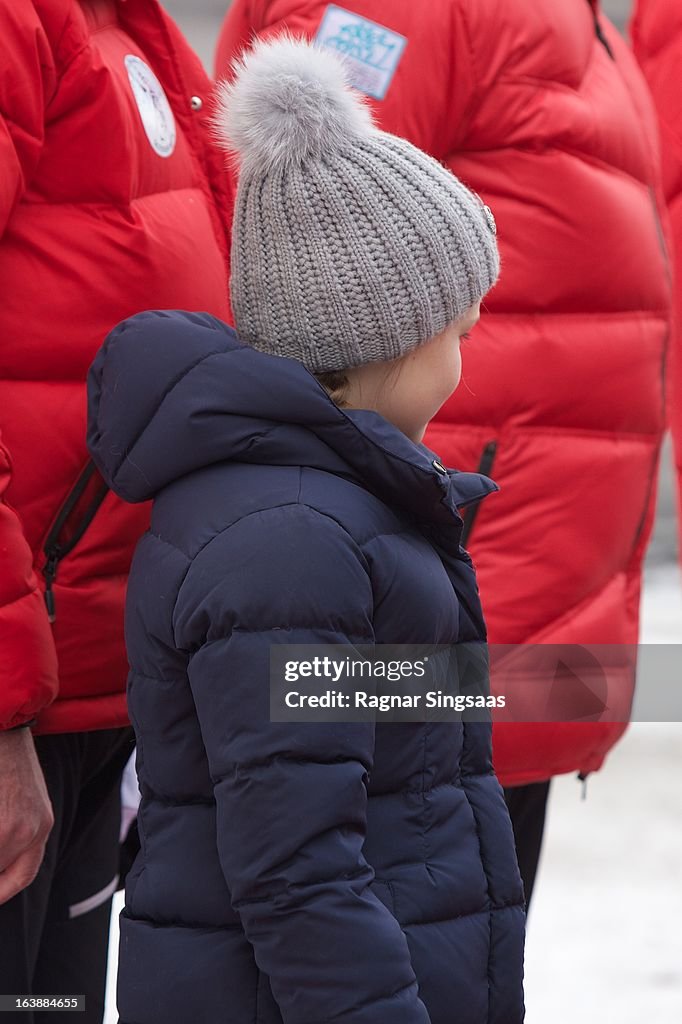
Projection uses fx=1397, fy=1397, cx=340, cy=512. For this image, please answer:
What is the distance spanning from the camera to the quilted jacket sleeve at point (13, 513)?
43.7 inches

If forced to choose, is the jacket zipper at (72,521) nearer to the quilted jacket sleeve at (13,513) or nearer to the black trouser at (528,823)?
the quilted jacket sleeve at (13,513)

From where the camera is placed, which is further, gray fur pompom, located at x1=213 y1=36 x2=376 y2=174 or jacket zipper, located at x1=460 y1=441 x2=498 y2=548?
jacket zipper, located at x1=460 y1=441 x2=498 y2=548

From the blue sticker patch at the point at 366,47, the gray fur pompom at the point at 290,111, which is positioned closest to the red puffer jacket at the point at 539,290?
the blue sticker patch at the point at 366,47

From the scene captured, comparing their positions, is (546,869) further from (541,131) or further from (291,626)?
(291,626)

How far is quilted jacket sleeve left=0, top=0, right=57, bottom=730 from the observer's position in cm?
111

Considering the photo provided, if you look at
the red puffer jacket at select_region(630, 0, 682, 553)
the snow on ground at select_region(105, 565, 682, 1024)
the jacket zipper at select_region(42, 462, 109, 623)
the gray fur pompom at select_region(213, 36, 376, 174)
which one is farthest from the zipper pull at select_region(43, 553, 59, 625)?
the snow on ground at select_region(105, 565, 682, 1024)

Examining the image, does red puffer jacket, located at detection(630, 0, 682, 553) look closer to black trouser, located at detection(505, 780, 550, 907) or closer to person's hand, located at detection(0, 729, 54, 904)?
black trouser, located at detection(505, 780, 550, 907)

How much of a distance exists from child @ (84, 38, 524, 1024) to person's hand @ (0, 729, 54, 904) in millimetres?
123

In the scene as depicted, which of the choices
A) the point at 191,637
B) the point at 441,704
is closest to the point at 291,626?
the point at 191,637

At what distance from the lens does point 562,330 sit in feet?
4.95

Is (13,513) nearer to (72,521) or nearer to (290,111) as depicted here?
(72,521)

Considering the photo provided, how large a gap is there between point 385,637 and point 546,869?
5.65 ft

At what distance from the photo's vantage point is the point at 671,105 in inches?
70.7

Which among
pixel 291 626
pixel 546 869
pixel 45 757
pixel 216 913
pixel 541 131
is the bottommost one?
pixel 546 869
